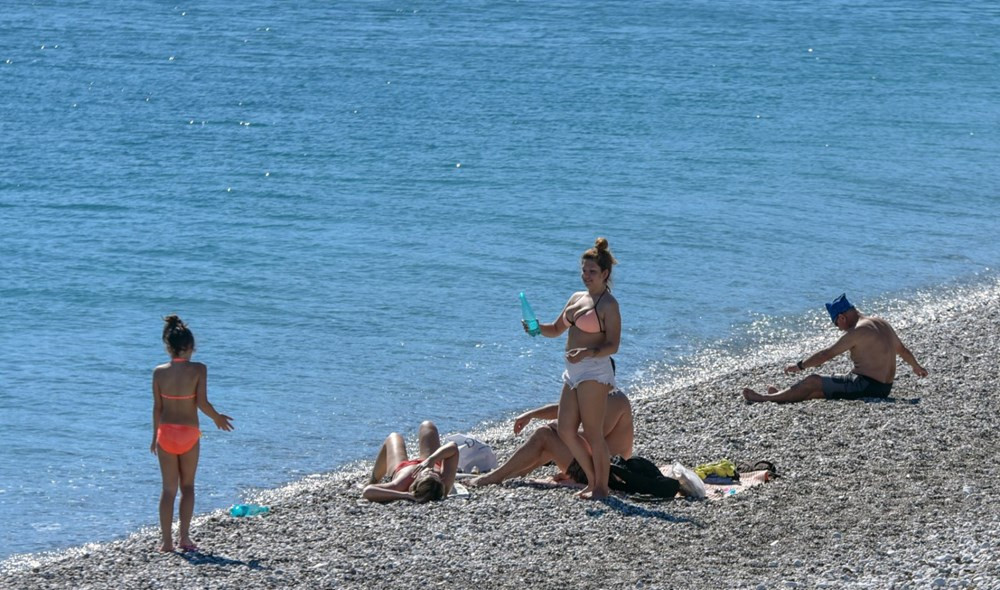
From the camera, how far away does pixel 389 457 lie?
9414mm

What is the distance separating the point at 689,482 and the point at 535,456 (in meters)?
1.08

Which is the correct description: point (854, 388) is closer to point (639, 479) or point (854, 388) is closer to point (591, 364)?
point (639, 479)

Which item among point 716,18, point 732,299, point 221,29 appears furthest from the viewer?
point 716,18

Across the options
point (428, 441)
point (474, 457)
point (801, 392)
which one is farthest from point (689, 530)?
point (801, 392)

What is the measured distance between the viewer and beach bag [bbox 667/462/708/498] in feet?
27.6

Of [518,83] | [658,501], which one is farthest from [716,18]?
[658,501]

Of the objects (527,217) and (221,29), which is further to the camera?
(221,29)

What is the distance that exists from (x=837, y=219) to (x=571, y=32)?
23.5m

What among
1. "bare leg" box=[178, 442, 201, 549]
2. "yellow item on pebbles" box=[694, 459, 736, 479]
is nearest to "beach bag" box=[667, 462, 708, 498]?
"yellow item on pebbles" box=[694, 459, 736, 479]

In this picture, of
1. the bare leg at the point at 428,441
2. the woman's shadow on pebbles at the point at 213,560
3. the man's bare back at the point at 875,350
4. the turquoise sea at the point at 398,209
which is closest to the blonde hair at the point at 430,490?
the bare leg at the point at 428,441

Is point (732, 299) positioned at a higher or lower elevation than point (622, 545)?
lower

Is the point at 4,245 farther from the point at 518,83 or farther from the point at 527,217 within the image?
the point at 518,83

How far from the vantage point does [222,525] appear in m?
8.64

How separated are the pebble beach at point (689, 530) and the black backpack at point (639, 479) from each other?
0.41ft
